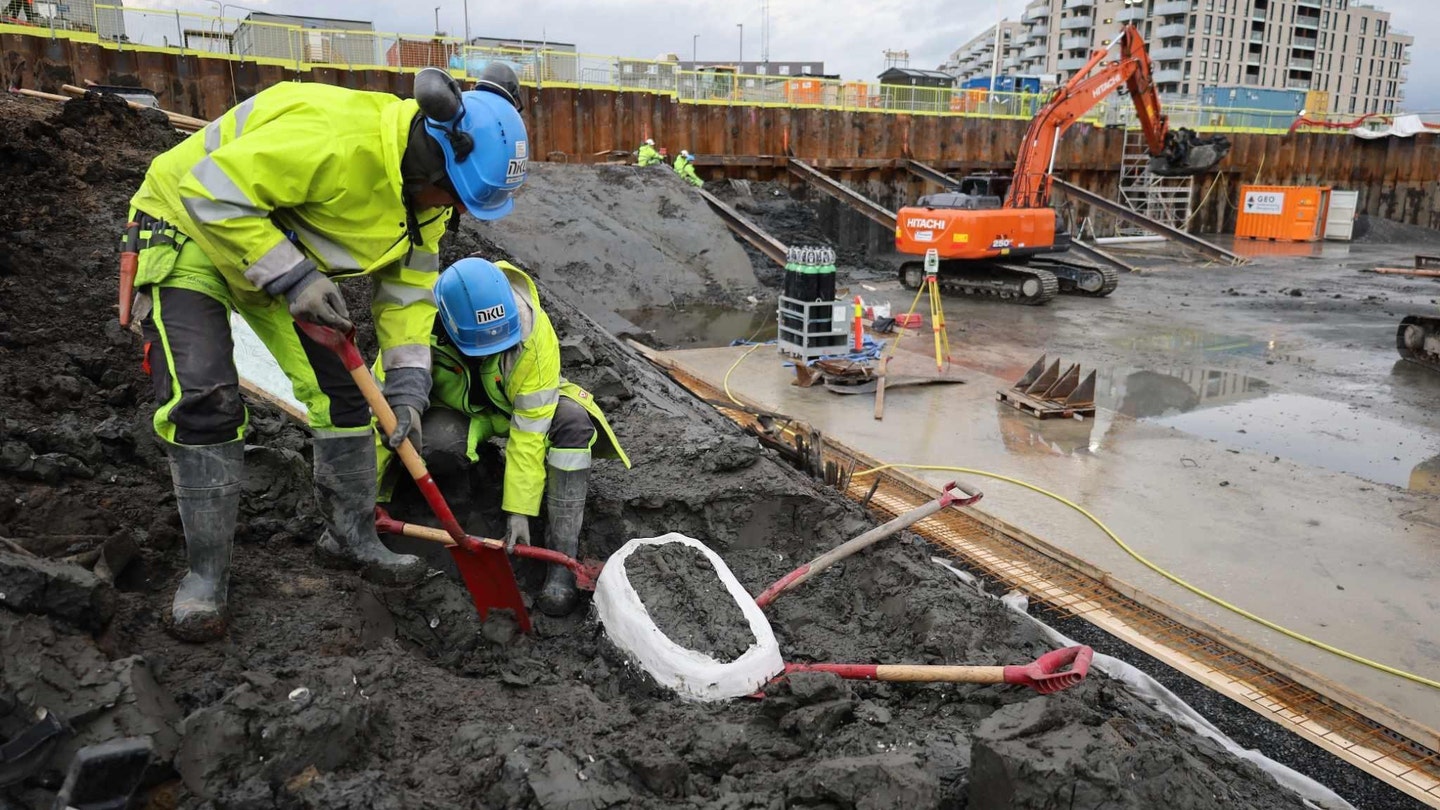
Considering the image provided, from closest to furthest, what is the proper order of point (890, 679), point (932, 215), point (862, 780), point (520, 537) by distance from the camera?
point (862, 780), point (890, 679), point (520, 537), point (932, 215)

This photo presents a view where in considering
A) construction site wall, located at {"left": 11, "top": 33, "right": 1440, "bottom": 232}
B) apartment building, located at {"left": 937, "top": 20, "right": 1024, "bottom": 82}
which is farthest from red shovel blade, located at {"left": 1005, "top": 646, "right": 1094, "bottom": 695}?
apartment building, located at {"left": 937, "top": 20, "right": 1024, "bottom": 82}

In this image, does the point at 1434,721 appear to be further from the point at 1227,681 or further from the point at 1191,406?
the point at 1191,406

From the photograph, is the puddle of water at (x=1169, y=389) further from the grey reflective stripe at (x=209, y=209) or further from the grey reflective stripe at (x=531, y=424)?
the grey reflective stripe at (x=209, y=209)

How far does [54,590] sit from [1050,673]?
8.12ft

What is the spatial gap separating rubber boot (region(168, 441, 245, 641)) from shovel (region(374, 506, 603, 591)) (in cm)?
65

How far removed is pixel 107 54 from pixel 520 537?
14.8 meters

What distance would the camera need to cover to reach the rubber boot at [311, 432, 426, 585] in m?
3.06

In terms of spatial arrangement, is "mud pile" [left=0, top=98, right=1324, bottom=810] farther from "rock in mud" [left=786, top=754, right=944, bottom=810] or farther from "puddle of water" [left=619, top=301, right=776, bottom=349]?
"puddle of water" [left=619, top=301, right=776, bottom=349]

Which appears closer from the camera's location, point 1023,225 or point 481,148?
point 481,148

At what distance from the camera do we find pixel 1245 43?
255ft

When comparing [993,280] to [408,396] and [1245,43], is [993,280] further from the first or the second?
[1245,43]

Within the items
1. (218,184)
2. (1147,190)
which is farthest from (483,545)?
(1147,190)

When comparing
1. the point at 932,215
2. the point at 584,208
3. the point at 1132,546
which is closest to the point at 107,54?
the point at 584,208

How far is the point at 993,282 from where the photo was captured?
13.5m
